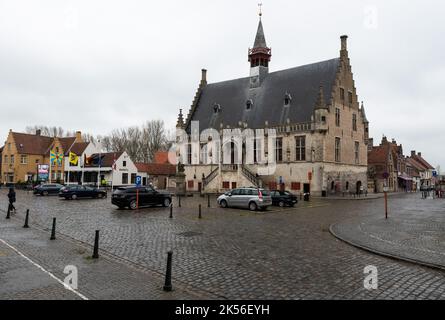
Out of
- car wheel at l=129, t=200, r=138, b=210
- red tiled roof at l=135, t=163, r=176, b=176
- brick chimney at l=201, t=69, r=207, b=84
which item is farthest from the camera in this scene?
red tiled roof at l=135, t=163, r=176, b=176

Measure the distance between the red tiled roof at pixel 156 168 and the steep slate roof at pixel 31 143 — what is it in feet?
69.4

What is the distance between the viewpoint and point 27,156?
2547 inches

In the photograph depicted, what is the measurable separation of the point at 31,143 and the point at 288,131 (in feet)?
173

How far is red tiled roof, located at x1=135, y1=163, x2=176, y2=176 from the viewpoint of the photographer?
62325 mm

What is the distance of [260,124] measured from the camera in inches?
1734

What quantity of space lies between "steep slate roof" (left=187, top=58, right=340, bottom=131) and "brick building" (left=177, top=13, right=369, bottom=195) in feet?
0.42

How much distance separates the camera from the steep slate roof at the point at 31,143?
64375mm

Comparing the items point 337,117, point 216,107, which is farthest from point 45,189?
point 337,117

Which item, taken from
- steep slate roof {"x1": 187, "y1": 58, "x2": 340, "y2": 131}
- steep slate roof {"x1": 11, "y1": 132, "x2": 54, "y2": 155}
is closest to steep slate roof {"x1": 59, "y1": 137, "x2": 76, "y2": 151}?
steep slate roof {"x1": 11, "y1": 132, "x2": 54, "y2": 155}

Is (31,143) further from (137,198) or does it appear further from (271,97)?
(137,198)

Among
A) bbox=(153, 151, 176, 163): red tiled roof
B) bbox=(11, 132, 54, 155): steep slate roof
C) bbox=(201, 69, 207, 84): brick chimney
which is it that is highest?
bbox=(201, 69, 207, 84): brick chimney

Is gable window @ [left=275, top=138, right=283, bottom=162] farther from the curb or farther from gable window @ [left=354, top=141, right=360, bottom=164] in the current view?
the curb
